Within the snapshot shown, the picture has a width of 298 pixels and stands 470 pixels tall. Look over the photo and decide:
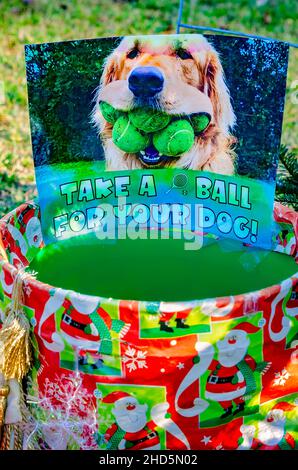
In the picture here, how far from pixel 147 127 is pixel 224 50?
0.22m

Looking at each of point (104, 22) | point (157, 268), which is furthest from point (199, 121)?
point (104, 22)

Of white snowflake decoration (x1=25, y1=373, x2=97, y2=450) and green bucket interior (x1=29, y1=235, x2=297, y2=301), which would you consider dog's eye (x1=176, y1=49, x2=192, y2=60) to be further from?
white snowflake decoration (x1=25, y1=373, x2=97, y2=450)

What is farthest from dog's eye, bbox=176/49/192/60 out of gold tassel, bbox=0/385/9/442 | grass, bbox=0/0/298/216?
grass, bbox=0/0/298/216

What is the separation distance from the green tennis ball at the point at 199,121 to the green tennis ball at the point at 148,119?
0.05 metres

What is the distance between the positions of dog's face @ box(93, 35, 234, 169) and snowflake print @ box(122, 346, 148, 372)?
540mm

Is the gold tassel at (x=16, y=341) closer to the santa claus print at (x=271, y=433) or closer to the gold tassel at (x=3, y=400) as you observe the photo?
the gold tassel at (x=3, y=400)

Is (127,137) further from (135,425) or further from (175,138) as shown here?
(135,425)

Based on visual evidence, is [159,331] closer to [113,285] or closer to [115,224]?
[113,285]

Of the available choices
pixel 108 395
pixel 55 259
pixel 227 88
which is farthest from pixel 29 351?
pixel 227 88

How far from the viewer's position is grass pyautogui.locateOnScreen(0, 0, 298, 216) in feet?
10.2

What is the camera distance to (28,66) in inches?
53.4

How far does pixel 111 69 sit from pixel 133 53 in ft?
0.18

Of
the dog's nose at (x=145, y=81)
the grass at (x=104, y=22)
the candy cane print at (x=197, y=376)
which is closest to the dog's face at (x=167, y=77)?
the dog's nose at (x=145, y=81)

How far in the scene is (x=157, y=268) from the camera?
1.42 metres
